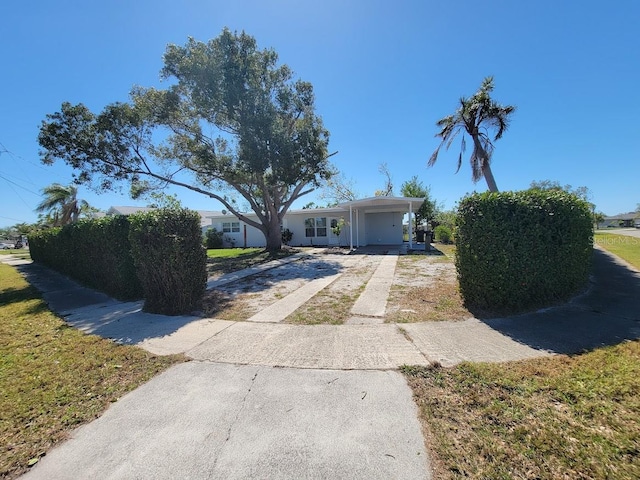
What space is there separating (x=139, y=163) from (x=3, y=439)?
1460 centimetres

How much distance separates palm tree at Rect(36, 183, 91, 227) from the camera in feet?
76.3

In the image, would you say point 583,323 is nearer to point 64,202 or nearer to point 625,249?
point 625,249

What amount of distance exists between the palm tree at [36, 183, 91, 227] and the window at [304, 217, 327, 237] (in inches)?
730

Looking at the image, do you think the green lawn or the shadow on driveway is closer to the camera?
the green lawn

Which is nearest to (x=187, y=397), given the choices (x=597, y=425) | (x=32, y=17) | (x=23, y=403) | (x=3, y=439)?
(x=3, y=439)

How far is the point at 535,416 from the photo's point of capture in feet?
7.54

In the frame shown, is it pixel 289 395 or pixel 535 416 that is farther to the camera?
pixel 289 395

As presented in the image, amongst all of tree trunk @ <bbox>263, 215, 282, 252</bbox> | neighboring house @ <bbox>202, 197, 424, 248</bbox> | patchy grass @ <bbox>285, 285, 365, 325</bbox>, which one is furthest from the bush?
patchy grass @ <bbox>285, 285, 365, 325</bbox>

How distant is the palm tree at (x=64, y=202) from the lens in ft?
76.3

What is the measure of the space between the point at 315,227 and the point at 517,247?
17.7 m

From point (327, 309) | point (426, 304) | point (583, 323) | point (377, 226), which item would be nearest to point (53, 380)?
point (327, 309)

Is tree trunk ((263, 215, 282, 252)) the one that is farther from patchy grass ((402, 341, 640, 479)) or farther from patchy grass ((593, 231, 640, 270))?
patchy grass ((593, 231, 640, 270))

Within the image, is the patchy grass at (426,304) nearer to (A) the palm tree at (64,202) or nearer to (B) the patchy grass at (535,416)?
(B) the patchy grass at (535,416)

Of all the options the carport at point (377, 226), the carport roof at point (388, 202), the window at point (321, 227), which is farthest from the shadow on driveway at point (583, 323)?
the window at point (321, 227)
